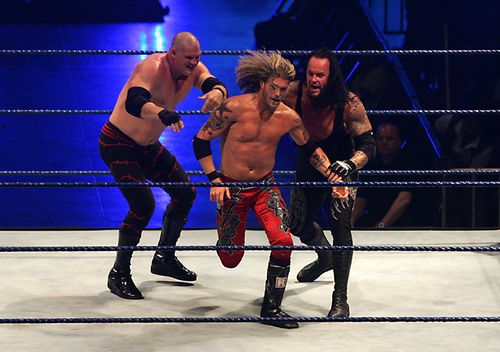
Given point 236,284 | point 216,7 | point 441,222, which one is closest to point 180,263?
point 236,284

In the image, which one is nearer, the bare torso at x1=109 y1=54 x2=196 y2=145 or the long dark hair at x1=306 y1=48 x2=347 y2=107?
the long dark hair at x1=306 y1=48 x2=347 y2=107

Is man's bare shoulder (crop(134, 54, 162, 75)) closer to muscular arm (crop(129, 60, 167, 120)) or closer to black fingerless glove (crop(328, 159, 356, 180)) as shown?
muscular arm (crop(129, 60, 167, 120))

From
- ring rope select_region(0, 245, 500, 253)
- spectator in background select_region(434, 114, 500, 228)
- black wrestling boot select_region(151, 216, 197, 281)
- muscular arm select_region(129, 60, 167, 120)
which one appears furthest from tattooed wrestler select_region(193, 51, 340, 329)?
spectator in background select_region(434, 114, 500, 228)

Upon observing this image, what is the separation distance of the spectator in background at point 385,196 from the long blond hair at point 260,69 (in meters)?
2.18

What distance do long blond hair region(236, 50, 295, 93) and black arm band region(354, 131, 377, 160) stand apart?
1.17 ft

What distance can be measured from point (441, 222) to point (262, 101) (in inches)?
100

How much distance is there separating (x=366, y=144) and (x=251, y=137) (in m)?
0.44

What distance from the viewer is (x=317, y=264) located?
5133 millimetres

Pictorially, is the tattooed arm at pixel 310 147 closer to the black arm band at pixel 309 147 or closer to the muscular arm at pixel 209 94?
the black arm band at pixel 309 147

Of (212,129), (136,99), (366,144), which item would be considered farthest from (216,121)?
(366,144)

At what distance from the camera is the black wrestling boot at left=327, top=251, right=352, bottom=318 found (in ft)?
15.0

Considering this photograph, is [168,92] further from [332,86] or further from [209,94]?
[332,86]

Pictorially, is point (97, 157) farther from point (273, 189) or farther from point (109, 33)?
point (273, 189)

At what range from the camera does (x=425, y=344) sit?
4.25 metres
